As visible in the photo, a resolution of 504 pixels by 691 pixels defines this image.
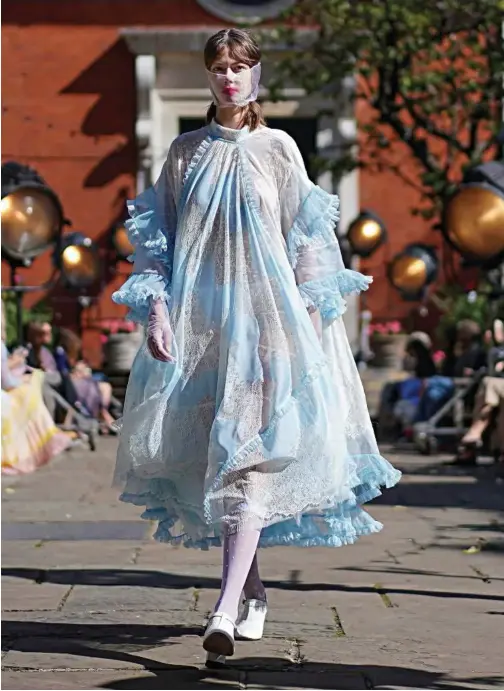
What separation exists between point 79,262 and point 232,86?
14.9 meters

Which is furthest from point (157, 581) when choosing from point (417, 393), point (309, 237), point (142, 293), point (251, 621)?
point (417, 393)

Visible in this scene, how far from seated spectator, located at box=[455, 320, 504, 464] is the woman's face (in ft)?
23.8

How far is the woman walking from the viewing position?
4.79 m

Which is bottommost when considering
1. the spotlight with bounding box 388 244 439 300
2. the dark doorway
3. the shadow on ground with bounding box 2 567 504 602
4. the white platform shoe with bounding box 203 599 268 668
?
the shadow on ground with bounding box 2 567 504 602

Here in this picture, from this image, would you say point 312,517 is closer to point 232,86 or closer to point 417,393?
point 232,86

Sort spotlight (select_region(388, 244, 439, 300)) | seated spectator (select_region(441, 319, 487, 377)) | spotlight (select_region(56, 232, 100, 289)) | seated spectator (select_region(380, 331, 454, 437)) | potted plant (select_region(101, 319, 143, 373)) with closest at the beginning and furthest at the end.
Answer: seated spectator (select_region(441, 319, 487, 377)) < seated spectator (select_region(380, 331, 454, 437)) < spotlight (select_region(388, 244, 439, 300)) < spotlight (select_region(56, 232, 100, 289)) < potted plant (select_region(101, 319, 143, 373))

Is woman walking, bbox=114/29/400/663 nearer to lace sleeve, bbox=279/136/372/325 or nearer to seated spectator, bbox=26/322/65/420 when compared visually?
lace sleeve, bbox=279/136/372/325

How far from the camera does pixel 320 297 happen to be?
5000 millimetres

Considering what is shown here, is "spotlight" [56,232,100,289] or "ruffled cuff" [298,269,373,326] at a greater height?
"ruffled cuff" [298,269,373,326]

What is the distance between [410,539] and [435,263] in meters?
11.8

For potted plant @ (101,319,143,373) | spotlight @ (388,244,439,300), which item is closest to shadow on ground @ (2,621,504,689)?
spotlight @ (388,244,439,300)

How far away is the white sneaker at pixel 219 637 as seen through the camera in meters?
4.50

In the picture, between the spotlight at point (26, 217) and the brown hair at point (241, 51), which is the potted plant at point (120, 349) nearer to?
the spotlight at point (26, 217)

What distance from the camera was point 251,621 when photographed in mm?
5082
